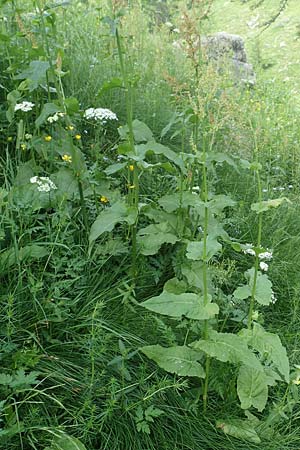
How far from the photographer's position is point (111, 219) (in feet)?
7.44

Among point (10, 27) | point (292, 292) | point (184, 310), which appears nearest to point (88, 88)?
point (10, 27)

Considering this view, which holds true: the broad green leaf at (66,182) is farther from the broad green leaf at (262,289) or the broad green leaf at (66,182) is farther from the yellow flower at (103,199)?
the broad green leaf at (262,289)

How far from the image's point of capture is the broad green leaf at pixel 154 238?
2.38 metres

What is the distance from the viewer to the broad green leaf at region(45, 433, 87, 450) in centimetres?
174

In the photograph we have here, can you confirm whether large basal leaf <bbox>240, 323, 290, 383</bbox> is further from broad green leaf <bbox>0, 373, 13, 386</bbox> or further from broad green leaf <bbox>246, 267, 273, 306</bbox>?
broad green leaf <bbox>0, 373, 13, 386</bbox>

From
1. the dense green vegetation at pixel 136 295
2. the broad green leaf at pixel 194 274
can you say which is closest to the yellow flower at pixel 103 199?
the dense green vegetation at pixel 136 295

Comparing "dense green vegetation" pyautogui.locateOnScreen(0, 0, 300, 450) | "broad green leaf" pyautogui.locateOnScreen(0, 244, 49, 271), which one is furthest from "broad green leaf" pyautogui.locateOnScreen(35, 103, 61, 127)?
"broad green leaf" pyautogui.locateOnScreen(0, 244, 49, 271)

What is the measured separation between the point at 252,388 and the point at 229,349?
0.24 m

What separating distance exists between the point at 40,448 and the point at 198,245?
0.84 m

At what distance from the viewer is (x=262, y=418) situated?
213cm

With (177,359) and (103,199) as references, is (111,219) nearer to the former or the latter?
(103,199)

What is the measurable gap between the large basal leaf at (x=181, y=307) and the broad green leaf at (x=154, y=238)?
0.48 meters

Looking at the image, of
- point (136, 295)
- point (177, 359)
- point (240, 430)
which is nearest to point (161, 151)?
point (136, 295)

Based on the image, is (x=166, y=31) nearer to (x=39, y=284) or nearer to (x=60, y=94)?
(x=60, y=94)
